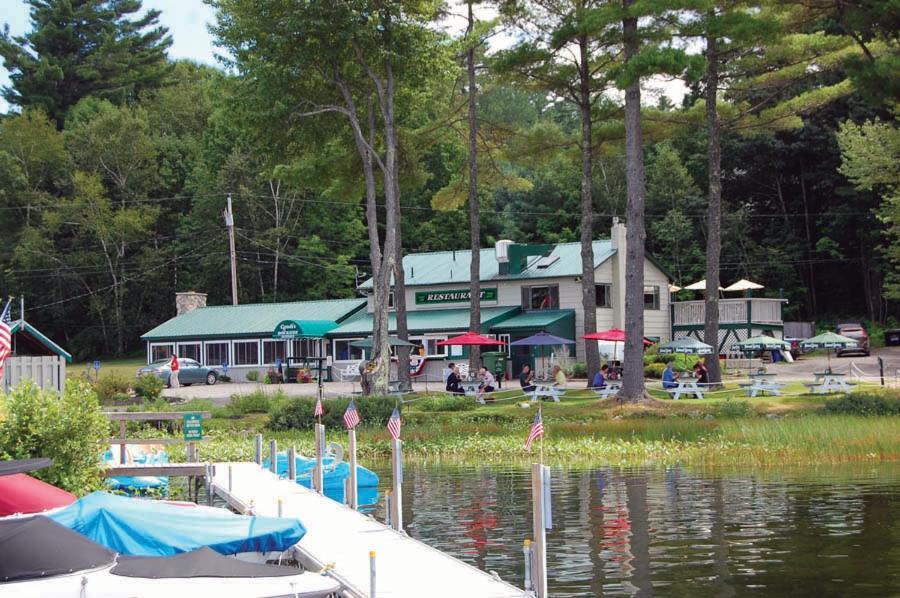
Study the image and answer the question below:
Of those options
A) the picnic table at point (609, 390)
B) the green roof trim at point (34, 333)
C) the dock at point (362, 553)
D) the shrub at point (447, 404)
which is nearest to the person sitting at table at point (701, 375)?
the picnic table at point (609, 390)

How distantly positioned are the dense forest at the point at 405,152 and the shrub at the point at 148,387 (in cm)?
905

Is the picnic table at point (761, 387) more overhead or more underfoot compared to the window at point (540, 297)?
more underfoot

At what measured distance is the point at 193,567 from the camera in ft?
33.6

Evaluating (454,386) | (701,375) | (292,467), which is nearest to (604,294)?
(454,386)

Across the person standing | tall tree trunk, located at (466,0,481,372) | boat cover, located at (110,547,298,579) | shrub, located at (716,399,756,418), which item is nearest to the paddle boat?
boat cover, located at (110,547,298,579)

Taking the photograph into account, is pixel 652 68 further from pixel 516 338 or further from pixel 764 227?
pixel 764 227

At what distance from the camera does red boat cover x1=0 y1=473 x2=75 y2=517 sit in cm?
1281

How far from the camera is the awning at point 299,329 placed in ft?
170

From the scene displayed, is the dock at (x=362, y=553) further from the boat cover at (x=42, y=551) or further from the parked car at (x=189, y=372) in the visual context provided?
the parked car at (x=189, y=372)

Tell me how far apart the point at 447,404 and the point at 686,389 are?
7330 millimetres

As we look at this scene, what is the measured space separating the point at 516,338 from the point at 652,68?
80.2 ft

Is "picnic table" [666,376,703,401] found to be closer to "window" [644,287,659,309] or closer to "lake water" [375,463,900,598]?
"lake water" [375,463,900,598]

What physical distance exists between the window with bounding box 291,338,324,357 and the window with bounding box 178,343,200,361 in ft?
18.9

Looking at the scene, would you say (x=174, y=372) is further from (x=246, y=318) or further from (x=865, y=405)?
(x=865, y=405)
